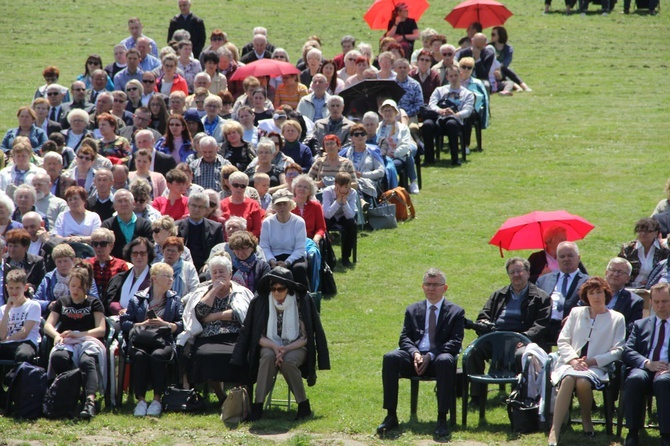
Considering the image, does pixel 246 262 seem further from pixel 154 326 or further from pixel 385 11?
pixel 385 11

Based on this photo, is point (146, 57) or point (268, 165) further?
point (146, 57)

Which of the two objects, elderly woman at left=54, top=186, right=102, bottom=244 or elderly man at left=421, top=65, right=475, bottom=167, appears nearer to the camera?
elderly woman at left=54, top=186, right=102, bottom=244

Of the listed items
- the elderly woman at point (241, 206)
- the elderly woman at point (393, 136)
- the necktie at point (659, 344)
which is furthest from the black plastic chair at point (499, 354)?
the elderly woman at point (393, 136)

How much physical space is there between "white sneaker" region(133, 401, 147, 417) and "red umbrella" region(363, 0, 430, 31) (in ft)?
43.8

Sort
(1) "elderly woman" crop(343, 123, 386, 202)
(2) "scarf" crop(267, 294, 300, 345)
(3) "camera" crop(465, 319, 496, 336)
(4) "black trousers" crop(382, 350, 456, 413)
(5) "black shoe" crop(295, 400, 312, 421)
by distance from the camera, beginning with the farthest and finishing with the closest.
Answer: (1) "elderly woman" crop(343, 123, 386, 202) → (3) "camera" crop(465, 319, 496, 336) → (2) "scarf" crop(267, 294, 300, 345) → (5) "black shoe" crop(295, 400, 312, 421) → (4) "black trousers" crop(382, 350, 456, 413)

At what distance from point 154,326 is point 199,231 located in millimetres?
2074

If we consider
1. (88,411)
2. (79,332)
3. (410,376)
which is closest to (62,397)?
(88,411)

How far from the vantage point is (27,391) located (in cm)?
1024

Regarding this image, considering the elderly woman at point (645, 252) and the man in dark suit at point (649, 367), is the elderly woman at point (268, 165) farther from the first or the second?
the man in dark suit at point (649, 367)

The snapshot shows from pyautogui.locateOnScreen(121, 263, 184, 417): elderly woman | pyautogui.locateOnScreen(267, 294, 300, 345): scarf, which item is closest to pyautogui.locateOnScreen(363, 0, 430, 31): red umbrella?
pyautogui.locateOnScreen(121, 263, 184, 417): elderly woman

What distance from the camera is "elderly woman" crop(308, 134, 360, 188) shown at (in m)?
14.9

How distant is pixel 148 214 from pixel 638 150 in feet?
33.4

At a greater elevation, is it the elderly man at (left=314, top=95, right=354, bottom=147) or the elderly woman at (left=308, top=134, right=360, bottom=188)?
the elderly man at (left=314, top=95, right=354, bottom=147)

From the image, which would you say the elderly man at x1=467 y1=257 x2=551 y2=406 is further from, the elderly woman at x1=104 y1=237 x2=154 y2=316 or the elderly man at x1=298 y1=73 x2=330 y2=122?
the elderly man at x1=298 y1=73 x2=330 y2=122
